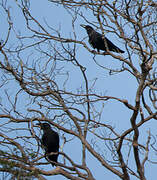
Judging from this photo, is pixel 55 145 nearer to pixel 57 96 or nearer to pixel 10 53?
pixel 57 96

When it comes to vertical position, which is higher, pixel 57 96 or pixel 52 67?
pixel 52 67

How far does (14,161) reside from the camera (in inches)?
216

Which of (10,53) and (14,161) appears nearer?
(14,161)

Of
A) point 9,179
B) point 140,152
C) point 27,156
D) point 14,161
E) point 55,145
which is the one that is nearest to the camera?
point 9,179

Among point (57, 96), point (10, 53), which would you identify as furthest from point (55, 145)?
point (10, 53)

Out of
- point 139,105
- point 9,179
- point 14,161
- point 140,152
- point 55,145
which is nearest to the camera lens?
point 9,179

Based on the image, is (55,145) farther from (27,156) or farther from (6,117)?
(27,156)

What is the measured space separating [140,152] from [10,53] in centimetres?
315

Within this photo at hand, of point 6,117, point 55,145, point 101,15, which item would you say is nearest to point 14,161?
point 6,117

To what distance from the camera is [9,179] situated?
16.0ft

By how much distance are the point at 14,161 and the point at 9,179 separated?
614 mm

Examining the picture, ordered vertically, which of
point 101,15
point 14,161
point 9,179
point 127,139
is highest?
point 101,15

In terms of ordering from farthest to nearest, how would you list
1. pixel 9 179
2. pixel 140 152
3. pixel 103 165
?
pixel 140 152
pixel 103 165
pixel 9 179

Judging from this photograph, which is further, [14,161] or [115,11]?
[115,11]
